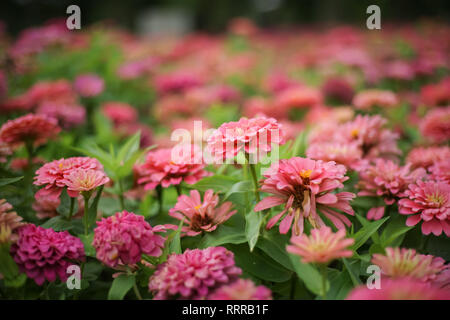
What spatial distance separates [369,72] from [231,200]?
1.92m

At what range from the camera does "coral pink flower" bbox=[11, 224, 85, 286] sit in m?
0.79

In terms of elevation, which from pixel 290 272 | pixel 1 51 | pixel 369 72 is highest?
pixel 1 51

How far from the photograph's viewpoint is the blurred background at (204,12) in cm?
858

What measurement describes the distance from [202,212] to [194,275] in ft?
0.64

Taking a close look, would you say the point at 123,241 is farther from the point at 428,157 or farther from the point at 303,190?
the point at 428,157

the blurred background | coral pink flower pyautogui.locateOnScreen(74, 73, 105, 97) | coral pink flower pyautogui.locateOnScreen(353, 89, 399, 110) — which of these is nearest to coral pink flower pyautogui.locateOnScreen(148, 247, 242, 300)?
coral pink flower pyautogui.locateOnScreen(353, 89, 399, 110)

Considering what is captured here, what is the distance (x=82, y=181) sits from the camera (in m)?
0.85

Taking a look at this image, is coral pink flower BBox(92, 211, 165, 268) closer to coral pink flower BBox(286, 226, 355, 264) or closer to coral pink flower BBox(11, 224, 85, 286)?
coral pink flower BBox(11, 224, 85, 286)

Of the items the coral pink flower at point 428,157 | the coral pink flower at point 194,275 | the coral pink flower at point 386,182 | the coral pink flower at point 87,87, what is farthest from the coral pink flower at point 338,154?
the coral pink flower at point 87,87

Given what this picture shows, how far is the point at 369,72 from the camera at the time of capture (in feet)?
8.06

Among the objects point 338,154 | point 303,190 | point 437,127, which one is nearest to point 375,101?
point 437,127

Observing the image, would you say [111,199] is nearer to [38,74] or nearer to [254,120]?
[254,120]

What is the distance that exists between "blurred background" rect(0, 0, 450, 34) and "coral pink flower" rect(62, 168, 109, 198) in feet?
24.4
